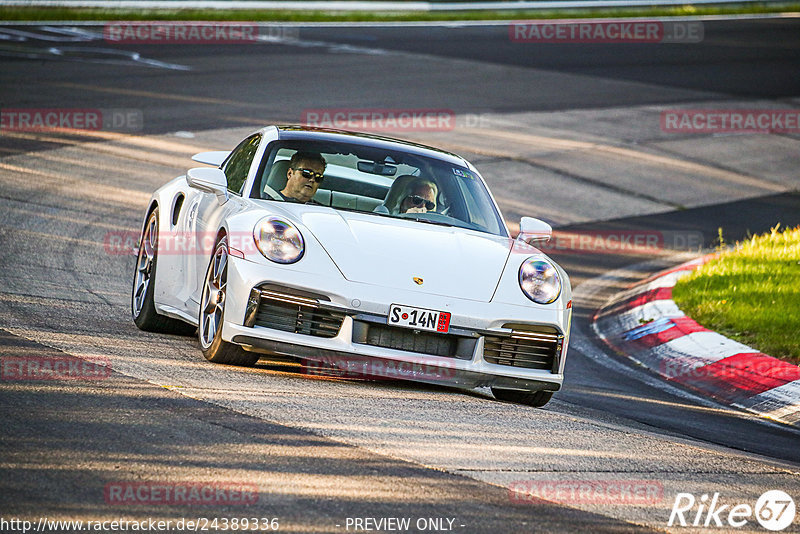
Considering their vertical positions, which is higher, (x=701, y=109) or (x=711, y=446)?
(x=701, y=109)

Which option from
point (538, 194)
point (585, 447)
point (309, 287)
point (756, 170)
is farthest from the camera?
point (756, 170)

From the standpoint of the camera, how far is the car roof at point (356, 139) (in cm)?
744

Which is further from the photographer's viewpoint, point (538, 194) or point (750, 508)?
point (538, 194)

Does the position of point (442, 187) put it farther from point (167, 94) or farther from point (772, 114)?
point (772, 114)

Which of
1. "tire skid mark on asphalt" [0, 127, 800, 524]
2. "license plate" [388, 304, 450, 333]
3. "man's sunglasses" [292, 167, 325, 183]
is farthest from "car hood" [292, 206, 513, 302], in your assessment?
"tire skid mark on asphalt" [0, 127, 800, 524]

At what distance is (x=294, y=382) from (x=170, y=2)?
2274 cm

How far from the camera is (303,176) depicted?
713cm

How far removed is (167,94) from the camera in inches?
696

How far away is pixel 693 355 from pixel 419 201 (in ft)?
8.77

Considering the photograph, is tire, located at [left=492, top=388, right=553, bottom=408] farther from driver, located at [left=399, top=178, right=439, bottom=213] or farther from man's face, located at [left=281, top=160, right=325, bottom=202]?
man's face, located at [left=281, top=160, right=325, bottom=202]

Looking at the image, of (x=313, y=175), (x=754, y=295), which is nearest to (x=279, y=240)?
(x=313, y=175)

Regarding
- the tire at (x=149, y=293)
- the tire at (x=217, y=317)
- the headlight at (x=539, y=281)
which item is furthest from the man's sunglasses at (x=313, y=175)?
the headlight at (x=539, y=281)

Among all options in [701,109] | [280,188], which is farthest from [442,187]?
[701,109]

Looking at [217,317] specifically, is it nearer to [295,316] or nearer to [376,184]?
[295,316]
